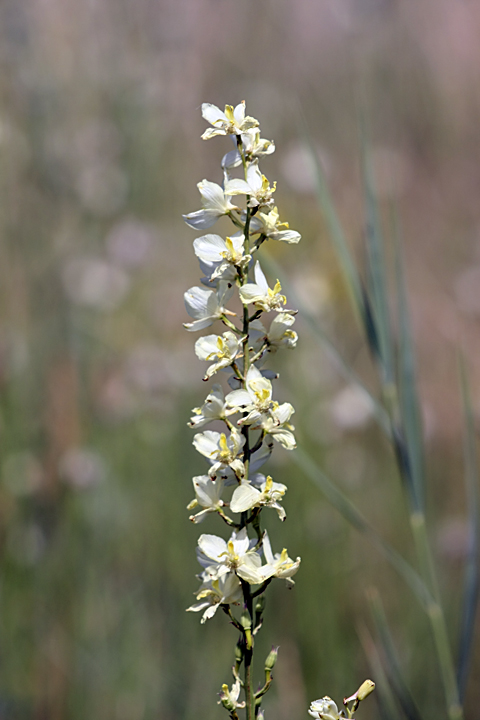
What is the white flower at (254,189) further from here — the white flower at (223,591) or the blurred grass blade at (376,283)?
the blurred grass blade at (376,283)

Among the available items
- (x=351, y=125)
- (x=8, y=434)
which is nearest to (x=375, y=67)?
(x=351, y=125)

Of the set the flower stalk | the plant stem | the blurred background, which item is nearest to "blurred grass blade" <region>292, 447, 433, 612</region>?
the plant stem

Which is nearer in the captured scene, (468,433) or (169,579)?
(468,433)

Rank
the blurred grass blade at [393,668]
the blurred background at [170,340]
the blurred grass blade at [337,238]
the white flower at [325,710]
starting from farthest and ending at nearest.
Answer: the blurred background at [170,340], the blurred grass blade at [337,238], the blurred grass blade at [393,668], the white flower at [325,710]

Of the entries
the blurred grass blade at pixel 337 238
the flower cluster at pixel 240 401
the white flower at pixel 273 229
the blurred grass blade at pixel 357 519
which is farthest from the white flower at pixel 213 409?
the blurred grass blade at pixel 337 238

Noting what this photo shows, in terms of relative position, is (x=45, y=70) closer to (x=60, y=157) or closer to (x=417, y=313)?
(x=60, y=157)

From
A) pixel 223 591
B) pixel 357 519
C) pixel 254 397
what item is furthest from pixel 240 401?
pixel 357 519
